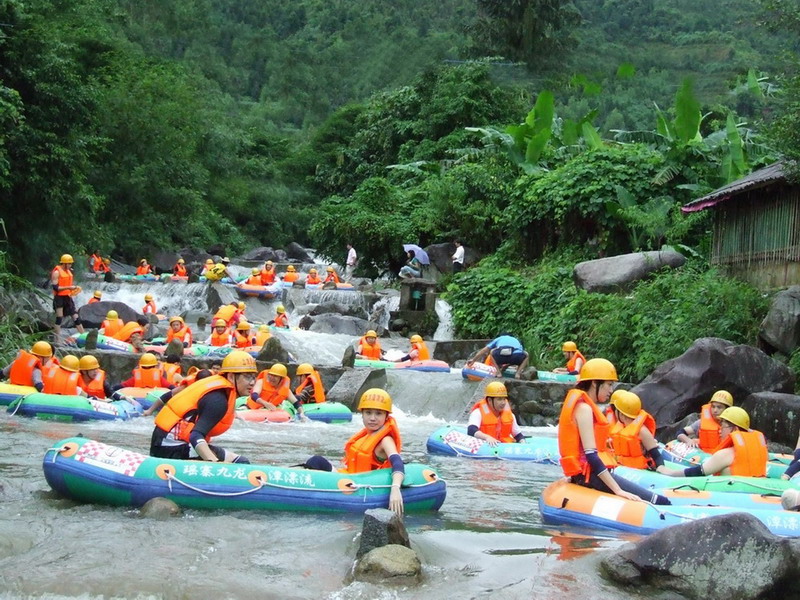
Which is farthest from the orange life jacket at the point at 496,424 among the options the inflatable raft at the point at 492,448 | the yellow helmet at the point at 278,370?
the yellow helmet at the point at 278,370

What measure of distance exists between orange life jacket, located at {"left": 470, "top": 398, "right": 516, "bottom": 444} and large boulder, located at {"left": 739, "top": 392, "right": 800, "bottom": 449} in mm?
3358

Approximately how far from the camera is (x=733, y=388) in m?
14.0

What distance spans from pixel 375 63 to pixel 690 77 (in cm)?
4297

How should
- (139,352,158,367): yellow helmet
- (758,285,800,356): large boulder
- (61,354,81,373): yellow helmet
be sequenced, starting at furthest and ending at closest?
(139,352,158,367): yellow helmet < (758,285,800,356): large boulder < (61,354,81,373): yellow helmet

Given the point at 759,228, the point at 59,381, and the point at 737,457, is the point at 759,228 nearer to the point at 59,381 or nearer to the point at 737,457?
the point at 737,457

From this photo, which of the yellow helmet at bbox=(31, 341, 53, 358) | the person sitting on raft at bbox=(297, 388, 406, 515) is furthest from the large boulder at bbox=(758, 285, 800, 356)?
the yellow helmet at bbox=(31, 341, 53, 358)

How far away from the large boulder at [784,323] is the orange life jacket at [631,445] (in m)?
6.52

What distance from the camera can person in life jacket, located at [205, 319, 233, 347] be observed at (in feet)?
69.1

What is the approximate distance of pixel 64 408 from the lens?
13.9 m

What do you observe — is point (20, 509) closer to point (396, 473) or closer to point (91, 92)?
point (396, 473)

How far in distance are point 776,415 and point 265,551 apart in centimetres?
827

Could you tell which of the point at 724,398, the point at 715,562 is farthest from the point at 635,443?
the point at 715,562

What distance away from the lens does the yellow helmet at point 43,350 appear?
48.4 feet

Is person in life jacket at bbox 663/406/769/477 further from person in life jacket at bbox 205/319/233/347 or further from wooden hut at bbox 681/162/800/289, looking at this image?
person in life jacket at bbox 205/319/233/347
